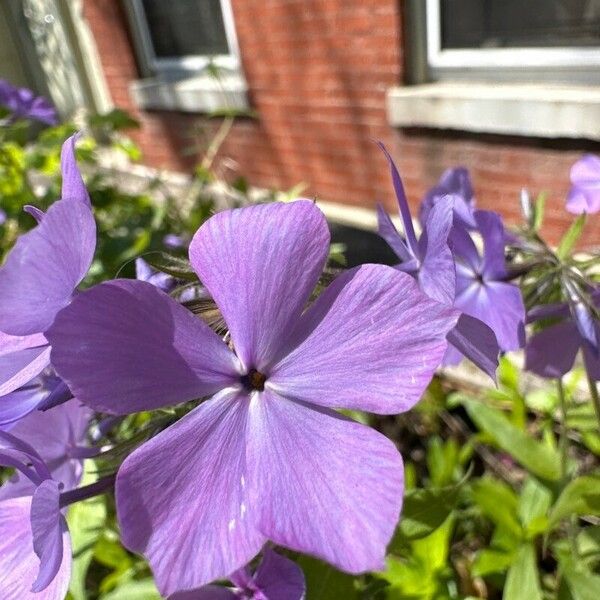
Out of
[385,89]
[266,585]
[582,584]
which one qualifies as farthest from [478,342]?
[385,89]

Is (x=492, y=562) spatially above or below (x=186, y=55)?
below

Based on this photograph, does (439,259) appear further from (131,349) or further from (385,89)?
(385,89)

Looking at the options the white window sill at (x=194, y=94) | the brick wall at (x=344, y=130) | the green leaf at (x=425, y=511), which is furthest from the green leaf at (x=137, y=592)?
the white window sill at (x=194, y=94)

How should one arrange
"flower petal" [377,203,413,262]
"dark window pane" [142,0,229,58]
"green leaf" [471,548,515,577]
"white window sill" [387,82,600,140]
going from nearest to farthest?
"flower petal" [377,203,413,262]
"green leaf" [471,548,515,577]
"white window sill" [387,82,600,140]
"dark window pane" [142,0,229,58]

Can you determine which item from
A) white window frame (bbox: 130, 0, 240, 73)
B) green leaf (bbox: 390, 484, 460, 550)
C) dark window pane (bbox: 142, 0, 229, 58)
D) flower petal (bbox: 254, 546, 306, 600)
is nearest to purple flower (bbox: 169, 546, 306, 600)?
flower petal (bbox: 254, 546, 306, 600)

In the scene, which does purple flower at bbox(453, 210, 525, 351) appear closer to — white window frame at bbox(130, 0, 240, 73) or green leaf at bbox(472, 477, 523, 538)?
green leaf at bbox(472, 477, 523, 538)

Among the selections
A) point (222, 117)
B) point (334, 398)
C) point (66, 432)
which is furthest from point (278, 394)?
point (222, 117)

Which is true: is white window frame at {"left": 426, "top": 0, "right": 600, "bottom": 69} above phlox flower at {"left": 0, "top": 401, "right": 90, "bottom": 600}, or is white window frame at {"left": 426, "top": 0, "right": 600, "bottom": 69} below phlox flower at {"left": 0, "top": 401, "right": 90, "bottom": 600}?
below
